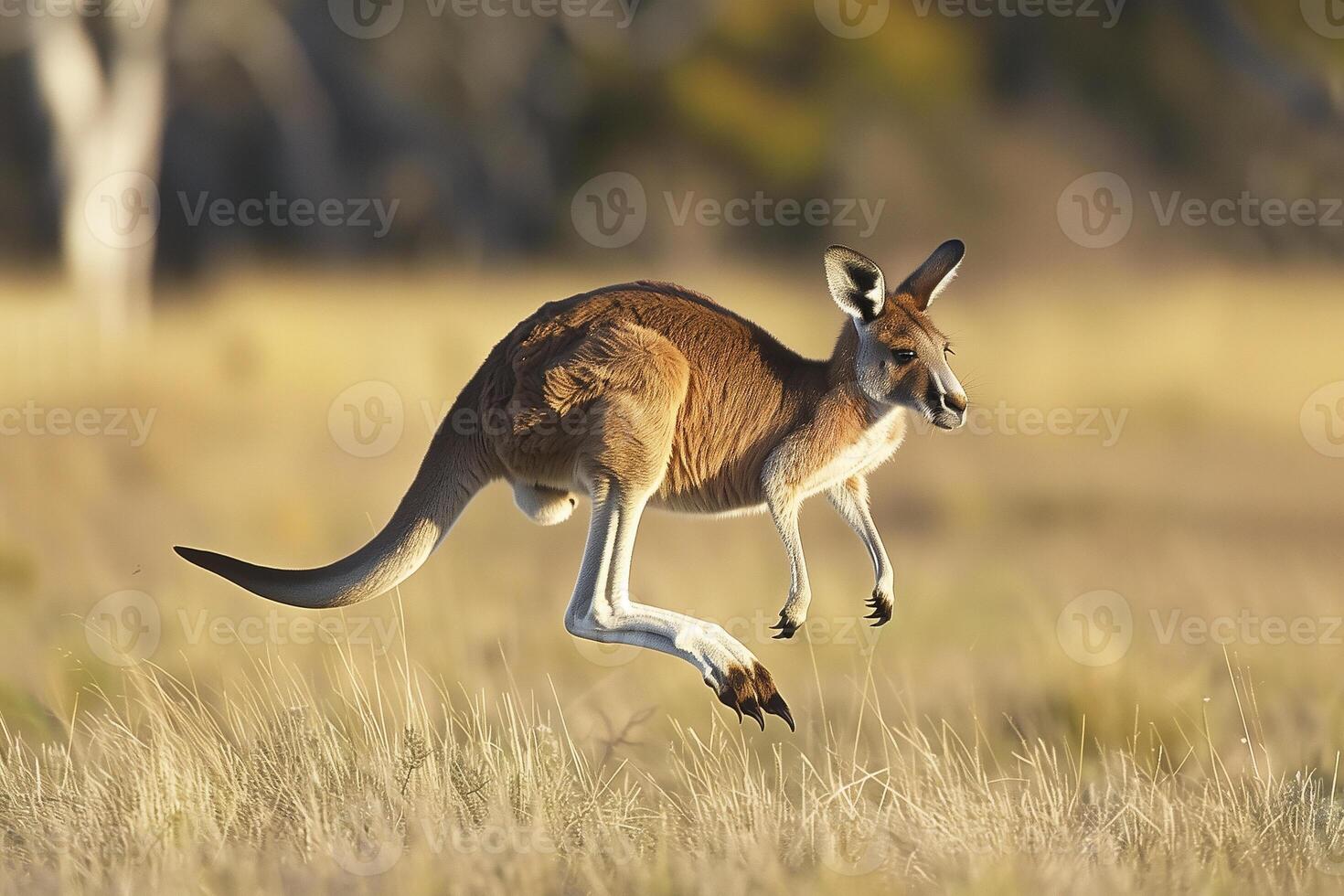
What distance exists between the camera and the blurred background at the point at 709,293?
673 cm

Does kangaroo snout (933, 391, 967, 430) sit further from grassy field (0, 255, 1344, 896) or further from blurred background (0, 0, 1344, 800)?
blurred background (0, 0, 1344, 800)

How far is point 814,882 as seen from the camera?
13.3 feet

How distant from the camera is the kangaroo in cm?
373

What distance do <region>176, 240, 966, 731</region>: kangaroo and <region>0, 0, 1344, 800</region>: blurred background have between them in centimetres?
96

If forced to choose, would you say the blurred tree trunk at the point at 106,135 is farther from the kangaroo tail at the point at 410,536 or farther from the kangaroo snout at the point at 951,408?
the kangaroo snout at the point at 951,408

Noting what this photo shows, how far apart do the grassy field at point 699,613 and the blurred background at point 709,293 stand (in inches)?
1.4

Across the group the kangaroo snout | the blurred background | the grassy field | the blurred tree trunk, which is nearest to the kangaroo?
the kangaroo snout

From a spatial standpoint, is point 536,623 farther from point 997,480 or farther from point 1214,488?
point 1214,488

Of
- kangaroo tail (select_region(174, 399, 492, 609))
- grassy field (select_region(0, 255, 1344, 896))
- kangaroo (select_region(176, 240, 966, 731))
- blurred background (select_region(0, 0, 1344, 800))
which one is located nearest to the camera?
kangaroo (select_region(176, 240, 966, 731))

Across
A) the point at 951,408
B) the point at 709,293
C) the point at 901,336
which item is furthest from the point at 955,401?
the point at 709,293

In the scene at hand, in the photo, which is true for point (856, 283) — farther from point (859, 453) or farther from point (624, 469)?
point (624, 469)

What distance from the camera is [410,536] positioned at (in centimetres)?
412

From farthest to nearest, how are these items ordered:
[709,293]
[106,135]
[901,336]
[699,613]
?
1. [106,135]
2. [709,293]
3. [699,613]
4. [901,336]

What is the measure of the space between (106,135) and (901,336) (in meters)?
12.8
